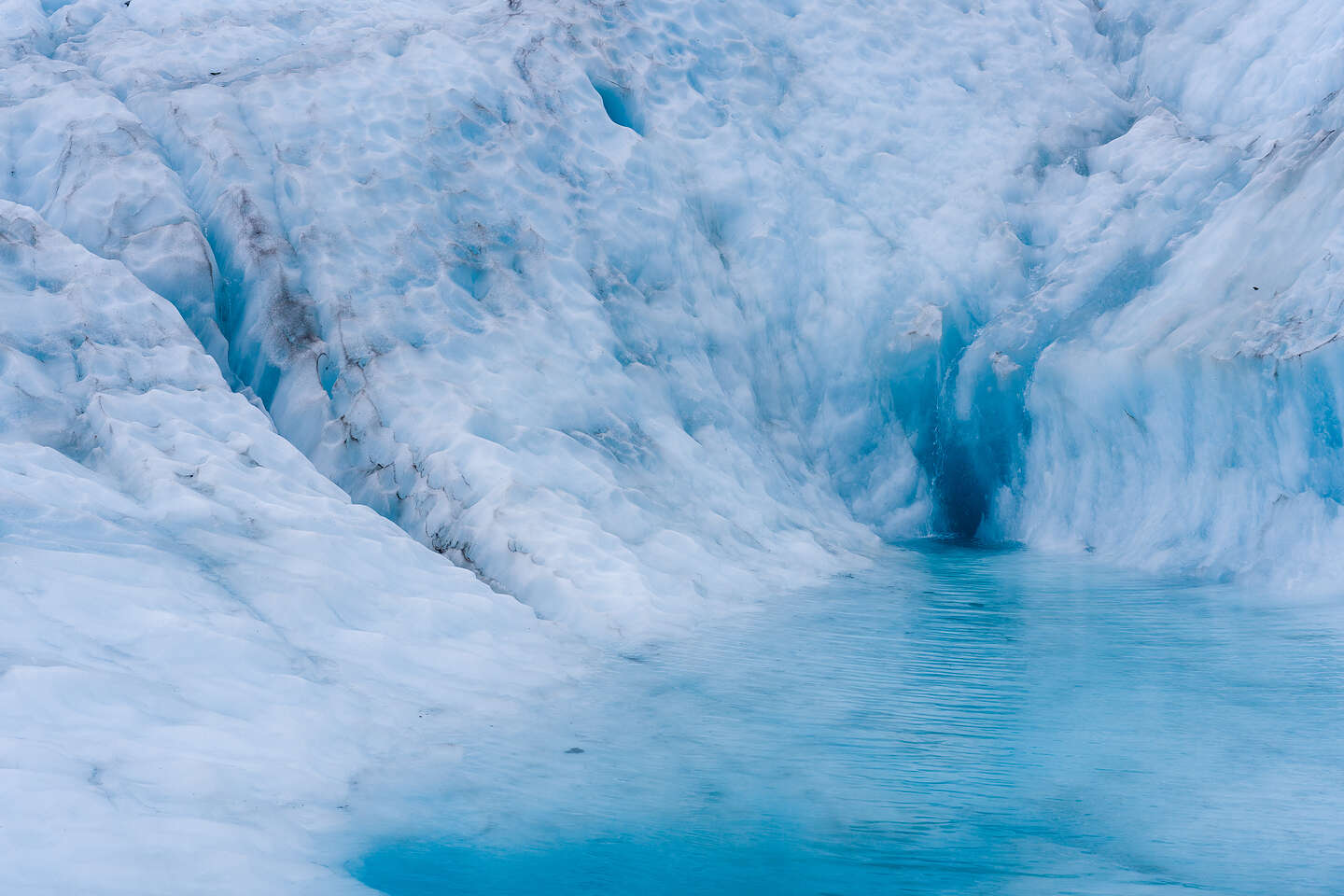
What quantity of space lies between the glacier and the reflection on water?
17.4 inches

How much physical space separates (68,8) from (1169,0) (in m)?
8.64

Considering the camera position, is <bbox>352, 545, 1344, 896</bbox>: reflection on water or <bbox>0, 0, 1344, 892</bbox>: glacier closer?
<bbox>352, 545, 1344, 896</bbox>: reflection on water

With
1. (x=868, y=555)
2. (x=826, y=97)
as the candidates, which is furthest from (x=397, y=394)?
(x=826, y=97)

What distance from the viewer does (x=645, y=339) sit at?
24.3ft

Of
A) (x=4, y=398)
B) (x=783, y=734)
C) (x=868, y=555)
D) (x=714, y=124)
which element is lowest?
(x=4, y=398)

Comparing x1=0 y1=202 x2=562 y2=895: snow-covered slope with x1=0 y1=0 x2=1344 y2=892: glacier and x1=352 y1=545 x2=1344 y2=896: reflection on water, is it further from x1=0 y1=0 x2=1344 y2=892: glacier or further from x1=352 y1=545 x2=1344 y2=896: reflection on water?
x1=352 y1=545 x2=1344 y2=896: reflection on water

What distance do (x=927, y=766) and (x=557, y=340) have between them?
383 centimetres

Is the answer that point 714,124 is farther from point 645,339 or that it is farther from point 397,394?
point 397,394

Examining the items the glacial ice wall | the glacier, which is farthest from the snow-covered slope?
the glacial ice wall

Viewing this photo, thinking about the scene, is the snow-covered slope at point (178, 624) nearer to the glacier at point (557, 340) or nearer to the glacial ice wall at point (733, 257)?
the glacier at point (557, 340)

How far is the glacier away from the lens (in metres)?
4.12

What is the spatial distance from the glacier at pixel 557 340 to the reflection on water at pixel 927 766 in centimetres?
44

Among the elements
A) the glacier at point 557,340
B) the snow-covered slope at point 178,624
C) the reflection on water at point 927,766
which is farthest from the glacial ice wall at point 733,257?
Result: the reflection on water at point 927,766

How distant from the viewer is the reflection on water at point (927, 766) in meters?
3.29
